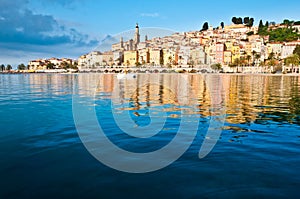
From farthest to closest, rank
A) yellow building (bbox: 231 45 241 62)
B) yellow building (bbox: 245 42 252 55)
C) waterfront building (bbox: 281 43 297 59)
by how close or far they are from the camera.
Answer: yellow building (bbox: 245 42 252 55) → yellow building (bbox: 231 45 241 62) → waterfront building (bbox: 281 43 297 59)

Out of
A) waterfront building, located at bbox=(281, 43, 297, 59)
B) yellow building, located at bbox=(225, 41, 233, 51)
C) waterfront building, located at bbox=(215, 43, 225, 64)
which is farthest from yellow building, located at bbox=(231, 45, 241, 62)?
waterfront building, located at bbox=(281, 43, 297, 59)

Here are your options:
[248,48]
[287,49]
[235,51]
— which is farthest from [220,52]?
[287,49]

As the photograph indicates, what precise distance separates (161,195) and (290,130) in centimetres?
740

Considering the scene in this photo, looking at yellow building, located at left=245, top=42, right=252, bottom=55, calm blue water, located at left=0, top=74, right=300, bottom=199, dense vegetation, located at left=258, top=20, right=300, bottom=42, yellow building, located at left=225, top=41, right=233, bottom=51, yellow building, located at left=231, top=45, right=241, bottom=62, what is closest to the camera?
calm blue water, located at left=0, top=74, right=300, bottom=199

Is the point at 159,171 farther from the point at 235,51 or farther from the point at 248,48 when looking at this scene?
the point at 248,48

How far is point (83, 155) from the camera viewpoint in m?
7.45

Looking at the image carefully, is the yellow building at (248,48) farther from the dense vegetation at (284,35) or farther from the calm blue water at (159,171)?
the calm blue water at (159,171)

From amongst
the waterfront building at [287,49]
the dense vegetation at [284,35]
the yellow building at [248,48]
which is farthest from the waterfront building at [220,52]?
the dense vegetation at [284,35]

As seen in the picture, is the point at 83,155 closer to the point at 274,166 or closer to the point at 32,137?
the point at 32,137

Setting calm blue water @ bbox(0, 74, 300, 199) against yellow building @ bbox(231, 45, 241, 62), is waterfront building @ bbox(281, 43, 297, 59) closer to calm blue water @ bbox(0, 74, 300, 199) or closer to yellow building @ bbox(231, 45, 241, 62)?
yellow building @ bbox(231, 45, 241, 62)

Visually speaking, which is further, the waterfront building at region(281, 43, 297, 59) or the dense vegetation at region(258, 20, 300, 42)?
the dense vegetation at region(258, 20, 300, 42)

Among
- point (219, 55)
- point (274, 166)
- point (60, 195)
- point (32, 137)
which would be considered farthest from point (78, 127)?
point (219, 55)

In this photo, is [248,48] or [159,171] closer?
[159,171]

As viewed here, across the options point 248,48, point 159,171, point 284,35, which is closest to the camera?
point 159,171
